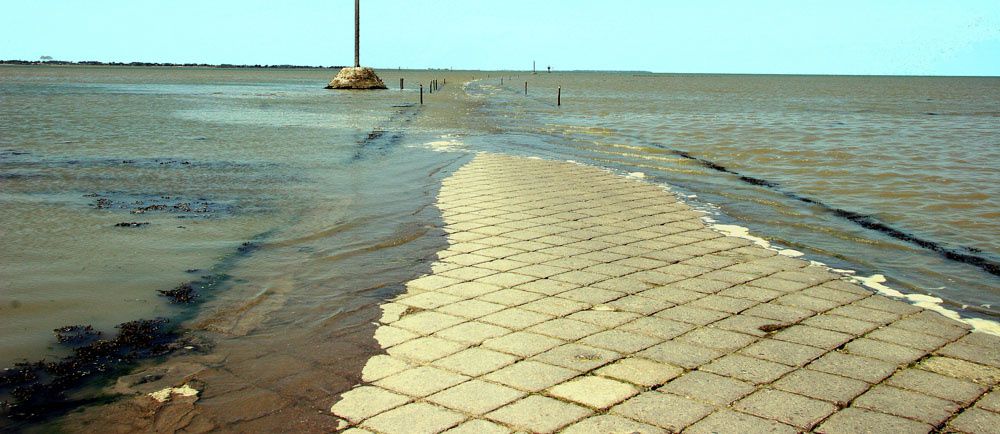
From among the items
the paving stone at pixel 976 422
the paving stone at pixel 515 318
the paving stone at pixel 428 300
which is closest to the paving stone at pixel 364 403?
the paving stone at pixel 515 318

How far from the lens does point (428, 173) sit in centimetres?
1211

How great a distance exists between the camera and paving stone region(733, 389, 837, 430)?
341 cm

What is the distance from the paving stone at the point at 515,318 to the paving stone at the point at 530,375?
0.66 metres

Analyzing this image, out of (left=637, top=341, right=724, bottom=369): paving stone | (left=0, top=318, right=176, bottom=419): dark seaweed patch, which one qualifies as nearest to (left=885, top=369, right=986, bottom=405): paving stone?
(left=637, top=341, right=724, bottom=369): paving stone

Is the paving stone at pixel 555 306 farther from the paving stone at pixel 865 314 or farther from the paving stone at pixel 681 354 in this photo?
the paving stone at pixel 865 314

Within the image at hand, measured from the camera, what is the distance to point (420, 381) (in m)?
3.82

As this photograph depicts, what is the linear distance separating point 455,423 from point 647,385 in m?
1.04

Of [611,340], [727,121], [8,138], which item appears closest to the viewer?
[611,340]

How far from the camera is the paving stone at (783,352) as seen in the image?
4.14 meters

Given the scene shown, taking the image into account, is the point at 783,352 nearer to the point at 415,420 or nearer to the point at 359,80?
the point at 415,420

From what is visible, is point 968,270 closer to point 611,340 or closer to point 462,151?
point 611,340

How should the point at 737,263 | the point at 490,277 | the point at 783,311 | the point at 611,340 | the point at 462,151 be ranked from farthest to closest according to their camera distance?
the point at 462,151
the point at 737,263
the point at 490,277
the point at 783,311
the point at 611,340

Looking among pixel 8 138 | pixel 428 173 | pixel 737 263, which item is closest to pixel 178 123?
pixel 8 138

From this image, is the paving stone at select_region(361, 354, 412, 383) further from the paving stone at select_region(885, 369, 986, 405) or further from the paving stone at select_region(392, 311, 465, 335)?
the paving stone at select_region(885, 369, 986, 405)
